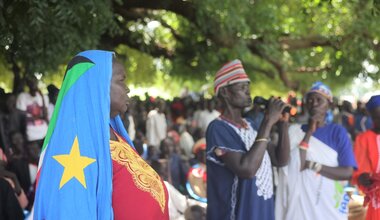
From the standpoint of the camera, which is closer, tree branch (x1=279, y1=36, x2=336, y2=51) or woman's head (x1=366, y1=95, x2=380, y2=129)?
woman's head (x1=366, y1=95, x2=380, y2=129)

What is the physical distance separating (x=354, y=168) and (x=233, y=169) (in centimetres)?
126

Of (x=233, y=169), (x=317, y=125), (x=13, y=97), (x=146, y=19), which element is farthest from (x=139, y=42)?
(x=233, y=169)

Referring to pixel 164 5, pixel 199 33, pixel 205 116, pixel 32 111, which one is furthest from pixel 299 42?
pixel 32 111

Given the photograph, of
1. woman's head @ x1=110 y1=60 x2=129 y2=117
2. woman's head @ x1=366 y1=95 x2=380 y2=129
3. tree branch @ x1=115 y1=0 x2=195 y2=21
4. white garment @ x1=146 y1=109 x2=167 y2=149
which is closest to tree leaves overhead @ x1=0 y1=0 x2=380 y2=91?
tree branch @ x1=115 y1=0 x2=195 y2=21

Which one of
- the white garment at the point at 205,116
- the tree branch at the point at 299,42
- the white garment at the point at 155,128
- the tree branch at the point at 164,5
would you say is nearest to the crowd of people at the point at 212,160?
the tree branch at the point at 164,5

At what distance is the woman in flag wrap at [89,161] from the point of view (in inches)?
94.0

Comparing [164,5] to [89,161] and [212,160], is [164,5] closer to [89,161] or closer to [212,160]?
[212,160]

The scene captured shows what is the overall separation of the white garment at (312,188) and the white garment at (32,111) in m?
4.76

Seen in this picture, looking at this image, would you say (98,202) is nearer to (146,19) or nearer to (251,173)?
(251,173)

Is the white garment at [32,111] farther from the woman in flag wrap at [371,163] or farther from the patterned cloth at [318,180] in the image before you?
the woman in flag wrap at [371,163]

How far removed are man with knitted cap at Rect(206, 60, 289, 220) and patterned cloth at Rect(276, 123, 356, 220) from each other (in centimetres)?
64

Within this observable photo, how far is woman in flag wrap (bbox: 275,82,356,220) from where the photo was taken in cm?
454

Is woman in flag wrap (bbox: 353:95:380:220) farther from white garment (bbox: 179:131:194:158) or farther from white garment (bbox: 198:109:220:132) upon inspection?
white garment (bbox: 198:109:220:132)

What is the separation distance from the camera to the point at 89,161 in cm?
243
